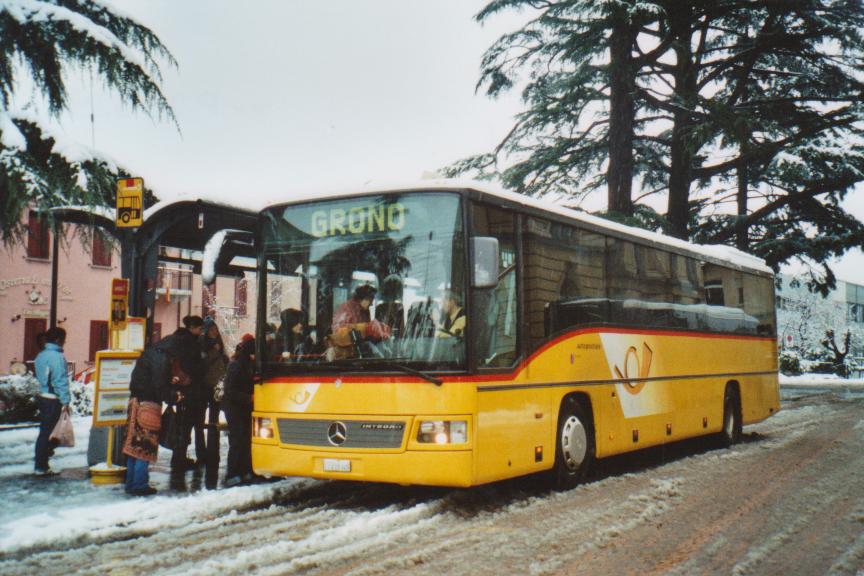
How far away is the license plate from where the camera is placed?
25.8ft

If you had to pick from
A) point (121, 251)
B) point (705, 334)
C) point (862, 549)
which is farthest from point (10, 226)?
point (705, 334)

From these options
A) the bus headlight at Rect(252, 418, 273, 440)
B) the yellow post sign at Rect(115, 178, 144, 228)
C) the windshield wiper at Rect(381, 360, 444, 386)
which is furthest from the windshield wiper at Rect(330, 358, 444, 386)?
the yellow post sign at Rect(115, 178, 144, 228)

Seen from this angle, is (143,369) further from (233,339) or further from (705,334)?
(233,339)

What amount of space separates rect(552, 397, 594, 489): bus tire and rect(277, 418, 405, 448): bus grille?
217cm

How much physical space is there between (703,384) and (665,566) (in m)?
7.68

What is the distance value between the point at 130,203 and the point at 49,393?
3.04m

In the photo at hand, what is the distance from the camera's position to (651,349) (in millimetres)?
11539

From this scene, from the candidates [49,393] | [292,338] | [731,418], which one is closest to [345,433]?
[292,338]

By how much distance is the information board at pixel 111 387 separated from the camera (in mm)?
9852

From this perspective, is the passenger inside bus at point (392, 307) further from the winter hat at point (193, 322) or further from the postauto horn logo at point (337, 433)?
the winter hat at point (193, 322)

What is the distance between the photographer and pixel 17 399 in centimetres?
1716

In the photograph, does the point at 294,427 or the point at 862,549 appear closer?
the point at 862,549

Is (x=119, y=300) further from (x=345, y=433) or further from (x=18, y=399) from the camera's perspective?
(x=18, y=399)

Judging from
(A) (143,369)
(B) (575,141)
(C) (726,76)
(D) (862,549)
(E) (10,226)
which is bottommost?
(D) (862,549)
